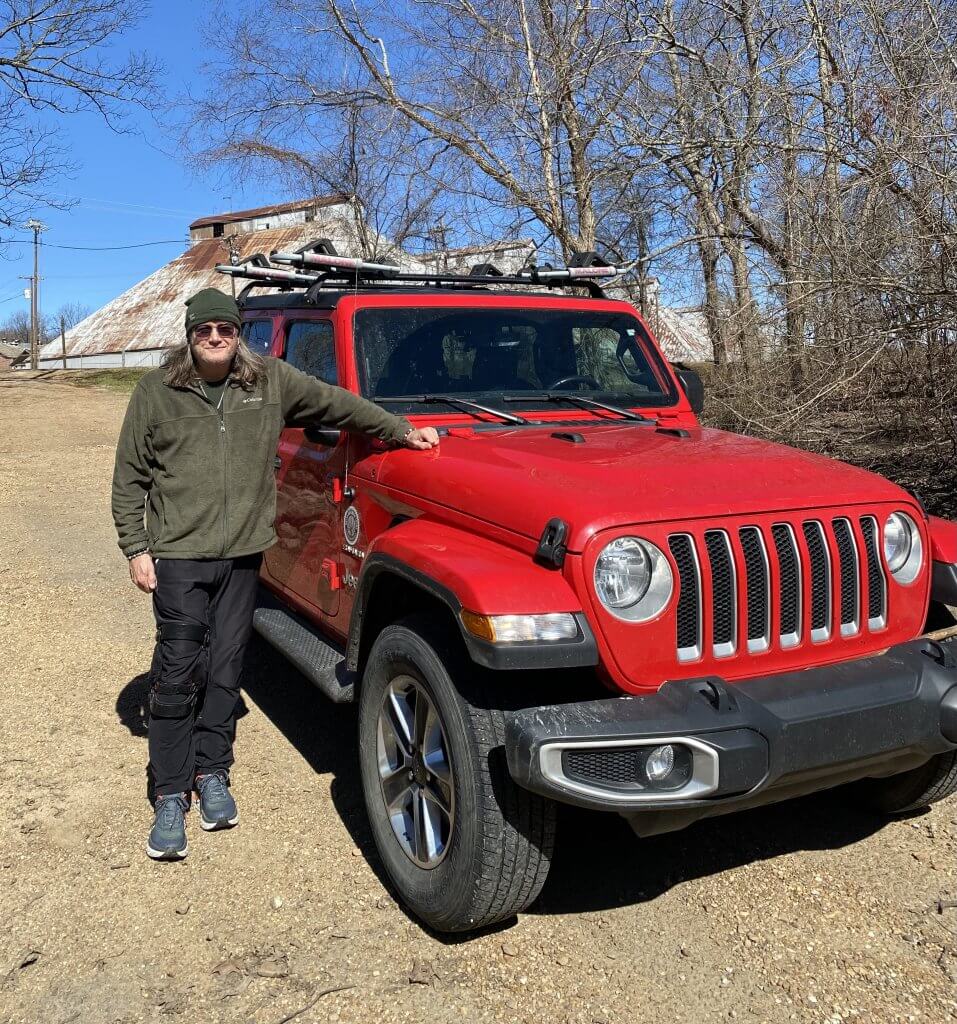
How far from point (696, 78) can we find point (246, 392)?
7.67 meters

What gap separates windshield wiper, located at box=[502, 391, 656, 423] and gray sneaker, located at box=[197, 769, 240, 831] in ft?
6.37

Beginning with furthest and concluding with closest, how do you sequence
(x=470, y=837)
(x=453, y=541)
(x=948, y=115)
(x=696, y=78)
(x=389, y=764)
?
1. (x=696, y=78)
2. (x=948, y=115)
3. (x=389, y=764)
4. (x=453, y=541)
5. (x=470, y=837)

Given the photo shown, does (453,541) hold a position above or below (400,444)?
below

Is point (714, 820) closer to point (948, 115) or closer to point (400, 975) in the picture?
point (400, 975)

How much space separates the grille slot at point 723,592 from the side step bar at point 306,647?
4.76 ft

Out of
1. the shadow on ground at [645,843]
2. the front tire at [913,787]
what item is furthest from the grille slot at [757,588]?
the shadow on ground at [645,843]

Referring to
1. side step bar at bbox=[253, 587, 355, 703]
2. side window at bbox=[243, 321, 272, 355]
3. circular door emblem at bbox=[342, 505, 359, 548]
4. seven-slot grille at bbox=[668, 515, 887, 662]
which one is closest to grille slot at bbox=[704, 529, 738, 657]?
seven-slot grille at bbox=[668, 515, 887, 662]

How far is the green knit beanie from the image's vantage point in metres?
3.45

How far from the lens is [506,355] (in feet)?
14.0

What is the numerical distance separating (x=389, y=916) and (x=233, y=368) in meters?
1.99

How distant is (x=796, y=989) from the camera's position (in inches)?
107

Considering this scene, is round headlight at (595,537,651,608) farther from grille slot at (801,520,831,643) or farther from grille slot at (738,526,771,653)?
grille slot at (801,520,831,643)

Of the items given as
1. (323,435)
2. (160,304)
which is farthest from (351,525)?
(160,304)

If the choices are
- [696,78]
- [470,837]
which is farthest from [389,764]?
[696,78]
